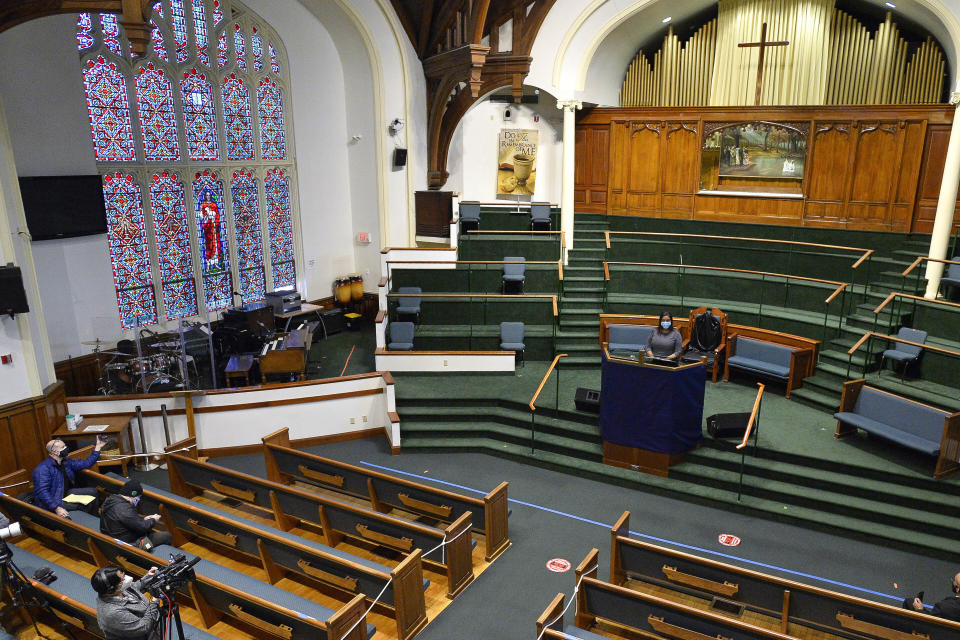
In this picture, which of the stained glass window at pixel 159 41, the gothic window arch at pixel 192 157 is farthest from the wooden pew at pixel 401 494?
the stained glass window at pixel 159 41

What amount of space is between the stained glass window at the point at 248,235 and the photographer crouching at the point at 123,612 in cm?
928

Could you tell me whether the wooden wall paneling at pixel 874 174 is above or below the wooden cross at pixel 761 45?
below

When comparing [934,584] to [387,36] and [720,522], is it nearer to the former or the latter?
[720,522]

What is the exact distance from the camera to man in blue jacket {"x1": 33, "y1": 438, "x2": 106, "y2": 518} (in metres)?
6.40

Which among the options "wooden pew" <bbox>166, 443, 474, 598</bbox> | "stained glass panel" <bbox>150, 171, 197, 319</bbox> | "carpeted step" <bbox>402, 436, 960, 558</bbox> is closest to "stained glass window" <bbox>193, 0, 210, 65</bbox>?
"stained glass panel" <bbox>150, 171, 197, 319</bbox>

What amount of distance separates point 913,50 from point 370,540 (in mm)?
11872

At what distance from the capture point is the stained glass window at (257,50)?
12.5m

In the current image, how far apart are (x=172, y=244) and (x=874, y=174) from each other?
40.3 feet

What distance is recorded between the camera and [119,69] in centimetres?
1091

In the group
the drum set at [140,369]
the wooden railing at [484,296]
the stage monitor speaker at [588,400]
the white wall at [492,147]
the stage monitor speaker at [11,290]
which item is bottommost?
the stage monitor speaker at [588,400]

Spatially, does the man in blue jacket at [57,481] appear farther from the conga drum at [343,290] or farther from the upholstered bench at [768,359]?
the upholstered bench at [768,359]

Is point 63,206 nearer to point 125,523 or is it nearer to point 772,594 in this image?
point 125,523

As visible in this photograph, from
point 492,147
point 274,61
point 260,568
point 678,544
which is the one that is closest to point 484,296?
point 492,147

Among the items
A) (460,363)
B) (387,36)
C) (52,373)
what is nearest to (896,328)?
(460,363)
